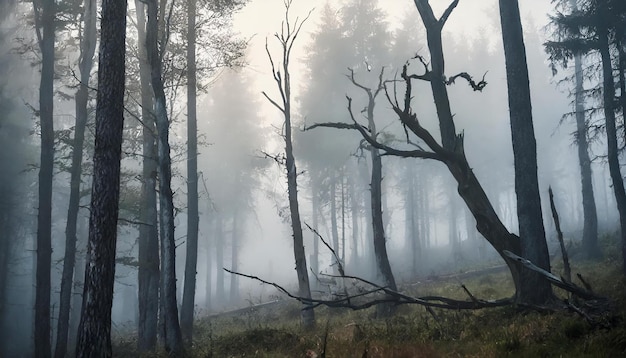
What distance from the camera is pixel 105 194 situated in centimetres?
695

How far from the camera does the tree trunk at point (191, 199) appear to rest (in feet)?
48.8

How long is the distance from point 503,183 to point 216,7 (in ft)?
140

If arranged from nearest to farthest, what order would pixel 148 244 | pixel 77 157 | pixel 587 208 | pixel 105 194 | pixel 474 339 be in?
pixel 474 339 → pixel 105 194 → pixel 148 244 → pixel 77 157 → pixel 587 208

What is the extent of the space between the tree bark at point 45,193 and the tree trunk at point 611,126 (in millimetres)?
17372

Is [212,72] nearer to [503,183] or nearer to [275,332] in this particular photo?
[275,332]

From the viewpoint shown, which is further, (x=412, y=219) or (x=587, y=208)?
(x=412, y=219)

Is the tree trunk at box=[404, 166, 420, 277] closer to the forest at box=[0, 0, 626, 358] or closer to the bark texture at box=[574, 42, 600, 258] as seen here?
the forest at box=[0, 0, 626, 358]

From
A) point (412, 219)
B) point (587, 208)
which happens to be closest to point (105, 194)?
point (587, 208)

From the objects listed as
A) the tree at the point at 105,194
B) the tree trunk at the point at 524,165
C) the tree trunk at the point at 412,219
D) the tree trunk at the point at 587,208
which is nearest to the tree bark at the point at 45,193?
the tree at the point at 105,194

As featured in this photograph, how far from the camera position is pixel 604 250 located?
65.2ft

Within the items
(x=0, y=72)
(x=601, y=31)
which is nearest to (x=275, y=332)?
(x=601, y=31)

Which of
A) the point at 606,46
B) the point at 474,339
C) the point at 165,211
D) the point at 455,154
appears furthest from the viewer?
the point at 606,46

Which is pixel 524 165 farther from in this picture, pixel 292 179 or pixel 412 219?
pixel 412 219

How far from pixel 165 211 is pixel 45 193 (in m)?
7.22
